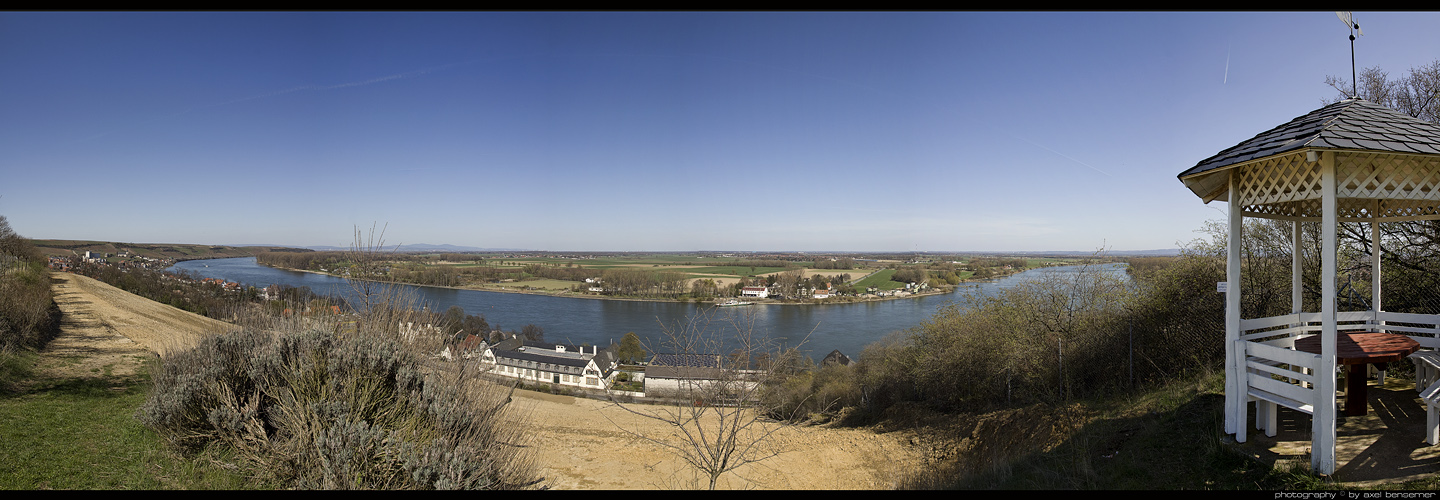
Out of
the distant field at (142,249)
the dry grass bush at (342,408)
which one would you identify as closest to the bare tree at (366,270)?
the dry grass bush at (342,408)

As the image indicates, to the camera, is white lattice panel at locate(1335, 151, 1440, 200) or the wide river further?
the wide river

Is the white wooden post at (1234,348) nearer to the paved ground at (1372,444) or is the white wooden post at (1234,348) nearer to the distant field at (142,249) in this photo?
the paved ground at (1372,444)

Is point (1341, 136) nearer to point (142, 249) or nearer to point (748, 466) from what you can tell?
point (748, 466)

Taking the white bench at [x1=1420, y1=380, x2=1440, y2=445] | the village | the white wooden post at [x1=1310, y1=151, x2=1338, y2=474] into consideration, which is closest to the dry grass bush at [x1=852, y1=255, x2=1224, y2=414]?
the white bench at [x1=1420, y1=380, x2=1440, y2=445]

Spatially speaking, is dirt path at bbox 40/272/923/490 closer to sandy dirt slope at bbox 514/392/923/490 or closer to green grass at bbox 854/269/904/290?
sandy dirt slope at bbox 514/392/923/490
